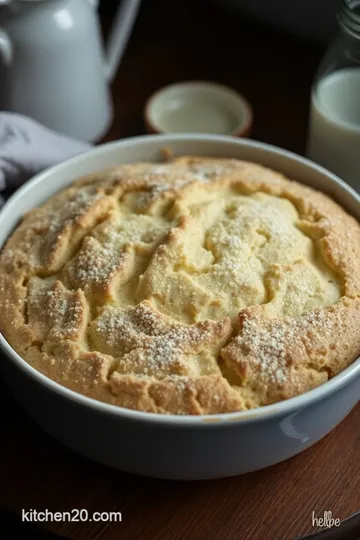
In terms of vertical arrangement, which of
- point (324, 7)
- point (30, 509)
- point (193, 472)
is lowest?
point (30, 509)

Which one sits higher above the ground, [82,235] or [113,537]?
[82,235]

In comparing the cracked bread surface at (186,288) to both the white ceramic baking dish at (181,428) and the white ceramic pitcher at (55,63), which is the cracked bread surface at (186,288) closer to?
the white ceramic baking dish at (181,428)

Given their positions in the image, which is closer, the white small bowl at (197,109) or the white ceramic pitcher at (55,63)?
the white ceramic pitcher at (55,63)

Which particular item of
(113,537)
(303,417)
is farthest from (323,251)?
(113,537)

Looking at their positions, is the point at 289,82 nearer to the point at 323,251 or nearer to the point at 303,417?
the point at 323,251

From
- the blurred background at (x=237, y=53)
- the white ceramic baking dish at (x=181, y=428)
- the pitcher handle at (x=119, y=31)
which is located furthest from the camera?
the blurred background at (x=237, y=53)

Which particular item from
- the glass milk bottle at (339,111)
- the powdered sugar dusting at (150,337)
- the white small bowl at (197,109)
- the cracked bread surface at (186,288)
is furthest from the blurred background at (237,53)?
the powdered sugar dusting at (150,337)
